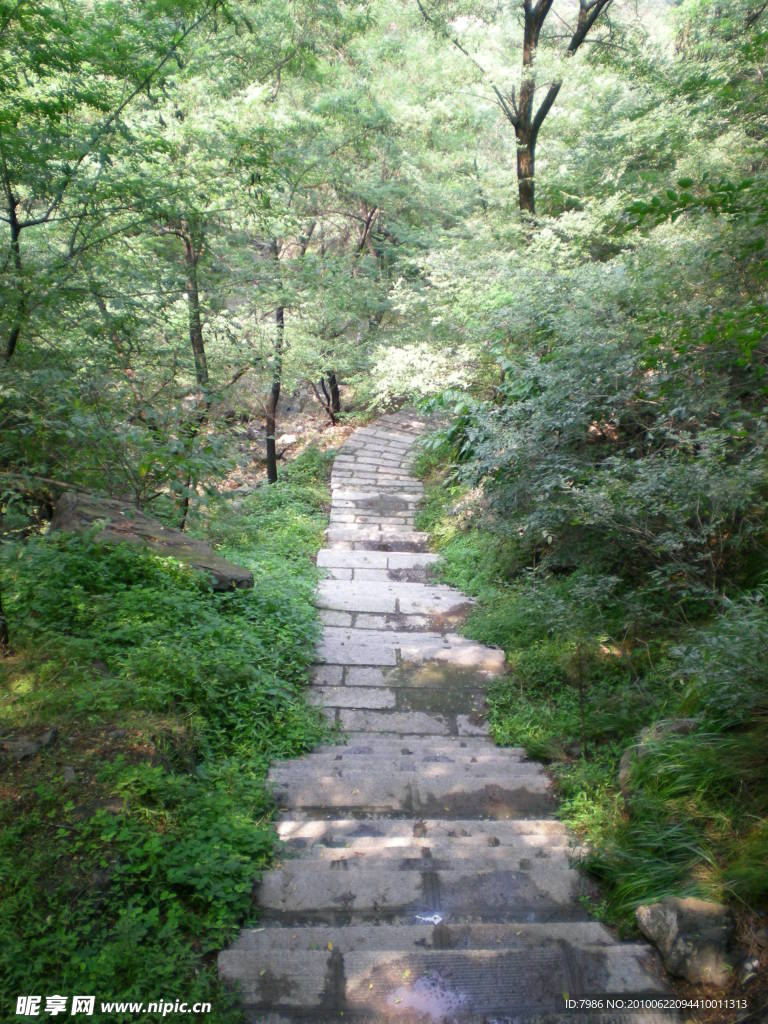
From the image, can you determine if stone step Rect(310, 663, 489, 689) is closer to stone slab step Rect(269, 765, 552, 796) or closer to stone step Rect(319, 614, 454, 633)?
stone step Rect(319, 614, 454, 633)

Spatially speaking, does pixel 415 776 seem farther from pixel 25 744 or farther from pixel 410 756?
pixel 25 744

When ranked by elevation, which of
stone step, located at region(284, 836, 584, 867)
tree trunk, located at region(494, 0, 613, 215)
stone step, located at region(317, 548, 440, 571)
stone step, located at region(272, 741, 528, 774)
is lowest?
stone step, located at region(272, 741, 528, 774)

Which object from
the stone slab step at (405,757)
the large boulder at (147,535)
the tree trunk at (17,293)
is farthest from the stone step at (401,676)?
the tree trunk at (17,293)

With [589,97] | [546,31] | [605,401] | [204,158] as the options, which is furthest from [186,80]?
[589,97]

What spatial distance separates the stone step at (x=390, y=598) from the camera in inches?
229

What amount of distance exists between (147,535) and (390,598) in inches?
93.5

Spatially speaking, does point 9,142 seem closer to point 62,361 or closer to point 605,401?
point 62,361

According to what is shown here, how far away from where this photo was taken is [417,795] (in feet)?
10.4

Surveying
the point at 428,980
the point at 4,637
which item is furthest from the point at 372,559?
the point at 428,980

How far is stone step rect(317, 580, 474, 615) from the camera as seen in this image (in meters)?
5.82

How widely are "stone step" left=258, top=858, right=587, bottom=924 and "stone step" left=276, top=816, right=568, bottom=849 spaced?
209 mm

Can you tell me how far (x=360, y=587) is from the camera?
6.33m

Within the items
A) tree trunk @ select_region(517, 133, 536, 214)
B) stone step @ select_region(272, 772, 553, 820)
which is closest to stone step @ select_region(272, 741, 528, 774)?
stone step @ select_region(272, 772, 553, 820)

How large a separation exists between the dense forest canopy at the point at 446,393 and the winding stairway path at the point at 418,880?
21cm
